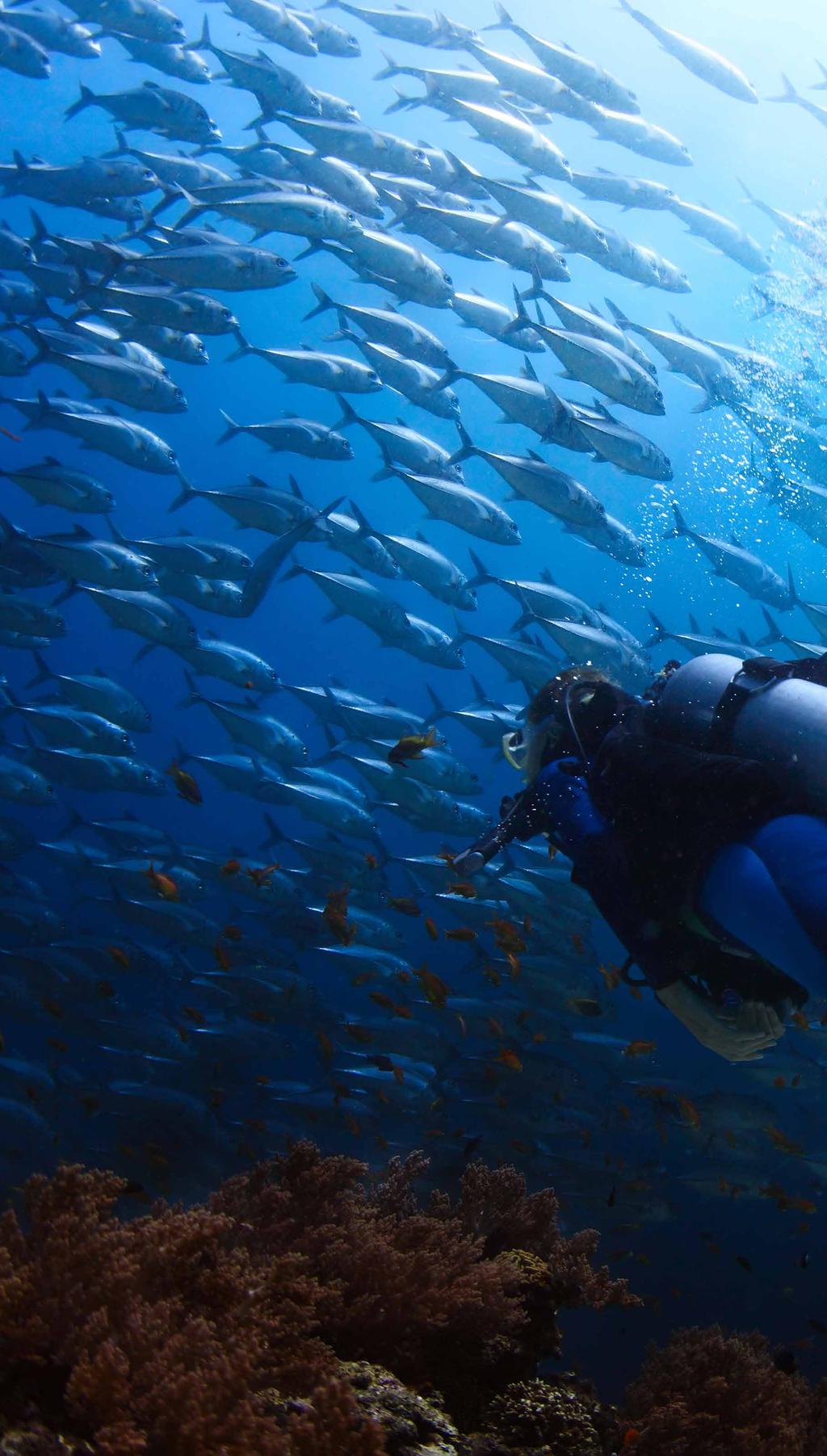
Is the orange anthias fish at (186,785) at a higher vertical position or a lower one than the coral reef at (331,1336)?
lower

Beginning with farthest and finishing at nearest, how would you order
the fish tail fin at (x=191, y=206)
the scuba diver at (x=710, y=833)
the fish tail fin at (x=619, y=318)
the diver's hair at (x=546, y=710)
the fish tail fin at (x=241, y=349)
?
the fish tail fin at (x=619, y=318)
the fish tail fin at (x=241, y=349)
the fish tail fin at (x=191, y=206)
the diver's hair at (x=546, y=710)
the scuba diver at (x=710, y=833)

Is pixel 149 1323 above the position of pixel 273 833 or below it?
above

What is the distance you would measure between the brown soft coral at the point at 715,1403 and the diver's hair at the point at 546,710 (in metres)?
2.29

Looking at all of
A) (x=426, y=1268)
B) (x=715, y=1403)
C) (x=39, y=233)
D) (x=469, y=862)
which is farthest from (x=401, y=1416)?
(x=39, y=233)

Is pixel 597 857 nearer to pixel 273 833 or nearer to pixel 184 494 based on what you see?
pixel 273 833

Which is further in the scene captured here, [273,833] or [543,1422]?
[273,833]

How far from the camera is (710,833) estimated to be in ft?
7.40

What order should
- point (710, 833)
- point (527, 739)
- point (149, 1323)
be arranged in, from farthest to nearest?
point (527, 739), point (710, 833), point (149, 1323)

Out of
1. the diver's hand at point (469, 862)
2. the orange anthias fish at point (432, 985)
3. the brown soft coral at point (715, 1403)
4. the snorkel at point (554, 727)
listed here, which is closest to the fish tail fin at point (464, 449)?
the orange anthias fish at point (432, 985)

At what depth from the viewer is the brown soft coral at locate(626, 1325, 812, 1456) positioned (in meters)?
2.91

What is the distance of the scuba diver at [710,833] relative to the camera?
2.05 meters

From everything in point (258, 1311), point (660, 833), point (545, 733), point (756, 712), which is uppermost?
point (756, 712)

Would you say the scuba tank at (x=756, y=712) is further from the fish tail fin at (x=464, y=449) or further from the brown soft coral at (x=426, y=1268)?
the fish tail fin at (x=464, y=449)

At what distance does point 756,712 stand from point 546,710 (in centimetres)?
94
